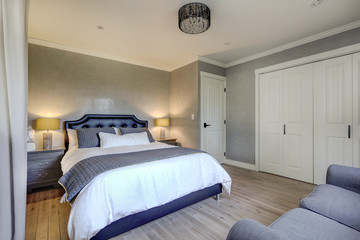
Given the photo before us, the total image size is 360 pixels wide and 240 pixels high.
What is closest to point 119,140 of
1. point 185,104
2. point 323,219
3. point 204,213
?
point 204,213

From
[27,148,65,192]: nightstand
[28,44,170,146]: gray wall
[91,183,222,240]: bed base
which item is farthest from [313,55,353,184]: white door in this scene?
[27,148,65,192]: nightstand

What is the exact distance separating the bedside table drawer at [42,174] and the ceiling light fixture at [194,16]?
3030 mm

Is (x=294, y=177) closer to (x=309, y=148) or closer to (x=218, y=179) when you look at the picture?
(x=309, y=148)

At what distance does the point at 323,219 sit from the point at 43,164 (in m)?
3.54

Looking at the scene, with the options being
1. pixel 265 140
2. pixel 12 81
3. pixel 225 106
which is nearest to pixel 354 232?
pixel 12 81

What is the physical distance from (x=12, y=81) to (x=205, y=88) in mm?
3548

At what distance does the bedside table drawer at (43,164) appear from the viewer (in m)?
2.67

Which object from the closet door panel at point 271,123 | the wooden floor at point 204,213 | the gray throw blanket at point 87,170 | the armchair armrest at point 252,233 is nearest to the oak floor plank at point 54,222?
the wooden floor at point 204,213

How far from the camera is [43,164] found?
2756 millimetres

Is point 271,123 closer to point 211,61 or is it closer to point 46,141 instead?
point 211,61

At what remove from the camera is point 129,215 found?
169 cm

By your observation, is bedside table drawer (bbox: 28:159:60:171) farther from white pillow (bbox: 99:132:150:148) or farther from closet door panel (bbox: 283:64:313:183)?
closet door panel (bbox: 283:64:313:183)

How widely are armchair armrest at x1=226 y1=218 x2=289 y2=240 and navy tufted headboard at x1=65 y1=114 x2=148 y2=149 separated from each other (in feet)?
10.9

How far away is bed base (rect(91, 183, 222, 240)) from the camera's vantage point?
5.18 ft
